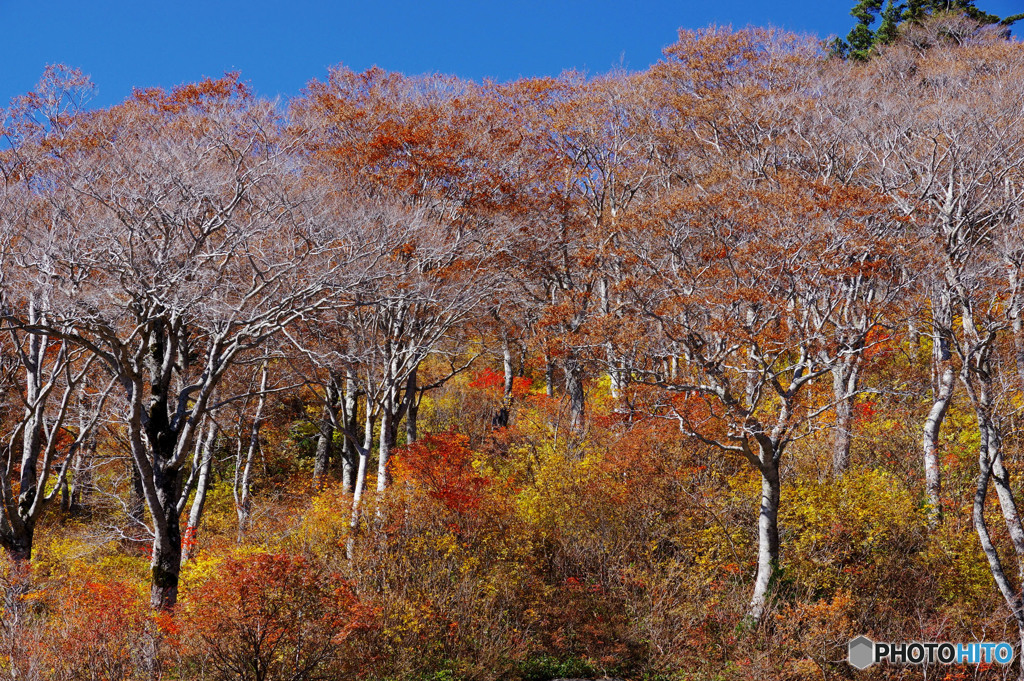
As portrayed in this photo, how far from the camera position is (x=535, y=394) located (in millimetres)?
20922

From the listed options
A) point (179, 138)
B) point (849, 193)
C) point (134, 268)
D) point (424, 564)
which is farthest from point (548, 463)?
point (179, 138)

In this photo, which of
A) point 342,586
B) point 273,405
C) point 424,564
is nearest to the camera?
point 342,586

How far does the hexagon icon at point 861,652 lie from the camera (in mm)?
10719

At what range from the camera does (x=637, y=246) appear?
1388 centimetres

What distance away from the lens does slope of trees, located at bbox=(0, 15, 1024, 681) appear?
1055cm

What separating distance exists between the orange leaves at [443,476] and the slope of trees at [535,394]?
105 mm

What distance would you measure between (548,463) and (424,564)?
13.3 ft

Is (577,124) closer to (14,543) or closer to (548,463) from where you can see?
(548,463)

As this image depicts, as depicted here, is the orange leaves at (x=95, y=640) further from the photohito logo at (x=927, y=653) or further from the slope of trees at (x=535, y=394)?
the photohito logo at (x=927, y=653)

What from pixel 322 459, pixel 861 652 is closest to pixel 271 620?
pixel 861 652

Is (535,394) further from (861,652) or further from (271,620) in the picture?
(271,620)

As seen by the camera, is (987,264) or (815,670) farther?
(987,264)

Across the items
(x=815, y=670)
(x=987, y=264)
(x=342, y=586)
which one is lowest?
(x=815, y=670)

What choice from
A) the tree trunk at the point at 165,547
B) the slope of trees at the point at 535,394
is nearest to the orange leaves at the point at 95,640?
the slope of trees at the point at 535,394
